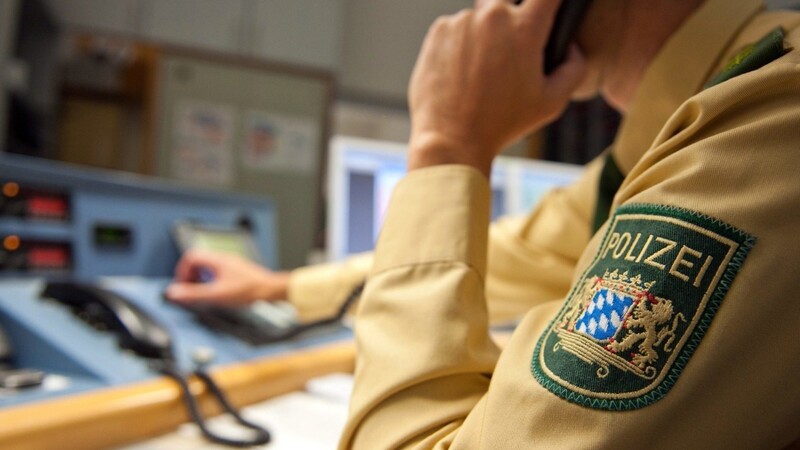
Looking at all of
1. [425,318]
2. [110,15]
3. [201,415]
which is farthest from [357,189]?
[110,15]

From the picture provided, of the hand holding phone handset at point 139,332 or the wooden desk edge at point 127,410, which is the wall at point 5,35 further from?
the wooden desk edge at point 127,410

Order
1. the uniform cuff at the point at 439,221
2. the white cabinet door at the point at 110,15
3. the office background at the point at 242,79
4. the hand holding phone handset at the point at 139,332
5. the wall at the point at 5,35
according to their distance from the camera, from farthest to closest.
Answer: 1. the white cabinet door at the point at 110,15
2. the office background at the point at 242,79
3. the wall at the point at 5,35
4. the hand holding phone handset at the point at 139,332
5. the uniform cuff at the point at 439,221

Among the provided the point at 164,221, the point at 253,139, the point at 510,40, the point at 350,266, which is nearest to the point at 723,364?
the point at 510,40

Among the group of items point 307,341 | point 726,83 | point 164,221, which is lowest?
point 307,341

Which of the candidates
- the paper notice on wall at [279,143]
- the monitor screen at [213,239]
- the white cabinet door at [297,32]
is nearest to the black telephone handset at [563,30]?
the monitor screen at [213,239]

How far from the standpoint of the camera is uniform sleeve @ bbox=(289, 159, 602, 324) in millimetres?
834

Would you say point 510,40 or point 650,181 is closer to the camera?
point 650,181

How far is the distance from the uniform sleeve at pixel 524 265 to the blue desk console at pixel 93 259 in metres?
0.07

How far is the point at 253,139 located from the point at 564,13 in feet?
7.01

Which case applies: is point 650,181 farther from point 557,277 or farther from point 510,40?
point 557,277

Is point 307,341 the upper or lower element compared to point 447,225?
lower

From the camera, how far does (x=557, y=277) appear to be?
0.84 metres

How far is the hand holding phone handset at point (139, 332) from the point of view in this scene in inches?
20.3

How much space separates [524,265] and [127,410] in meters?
0.58
